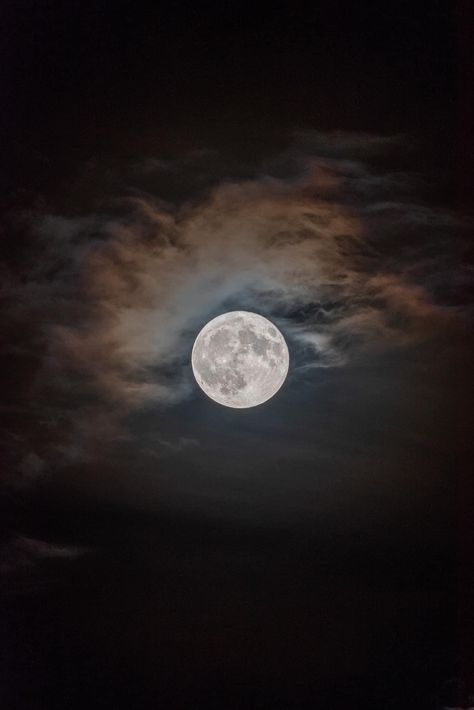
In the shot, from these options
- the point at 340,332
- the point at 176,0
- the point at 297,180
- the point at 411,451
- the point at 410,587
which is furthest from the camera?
the point at 410,587

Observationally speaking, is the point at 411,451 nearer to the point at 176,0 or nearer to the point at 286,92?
the point at 286,92

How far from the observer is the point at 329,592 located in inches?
184

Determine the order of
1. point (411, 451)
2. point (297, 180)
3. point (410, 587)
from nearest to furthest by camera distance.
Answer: point (297, 180) → point (411, 451) → point (410, 587)

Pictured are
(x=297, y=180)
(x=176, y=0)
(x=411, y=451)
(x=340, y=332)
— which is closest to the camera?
(x=176, y=0)

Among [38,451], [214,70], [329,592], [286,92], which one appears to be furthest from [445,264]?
[38,451]

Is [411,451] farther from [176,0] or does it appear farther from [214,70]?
[176,0]

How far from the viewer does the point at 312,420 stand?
4.16 m

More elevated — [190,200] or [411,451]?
[190,200]

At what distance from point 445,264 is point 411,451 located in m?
1.18

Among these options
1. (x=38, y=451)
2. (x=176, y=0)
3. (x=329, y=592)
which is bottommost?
(x=329, y=592)

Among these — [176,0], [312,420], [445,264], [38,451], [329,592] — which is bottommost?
[329,592]

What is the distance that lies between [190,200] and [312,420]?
A: 1517mm

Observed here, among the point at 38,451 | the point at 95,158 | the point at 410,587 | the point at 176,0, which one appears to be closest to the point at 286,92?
the point at 176,0

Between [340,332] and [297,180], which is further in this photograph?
[340,332]
